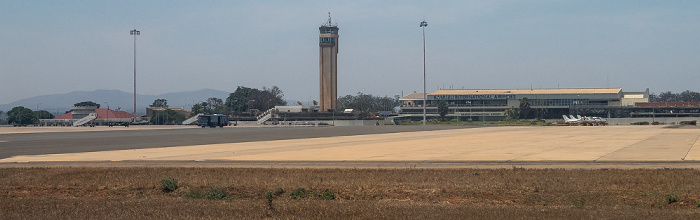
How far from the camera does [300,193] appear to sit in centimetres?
1959

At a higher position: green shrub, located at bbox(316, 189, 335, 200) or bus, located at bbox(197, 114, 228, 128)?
bus, located at bbox(197, 114, 228, 128)

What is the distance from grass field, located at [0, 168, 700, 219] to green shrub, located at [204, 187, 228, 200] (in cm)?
3

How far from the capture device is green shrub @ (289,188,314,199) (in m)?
19.3

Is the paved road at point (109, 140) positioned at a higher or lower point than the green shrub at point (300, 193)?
higher

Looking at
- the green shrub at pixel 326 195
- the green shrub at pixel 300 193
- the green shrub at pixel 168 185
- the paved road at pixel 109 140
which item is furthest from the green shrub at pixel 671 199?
the paved road at pixel 109 140

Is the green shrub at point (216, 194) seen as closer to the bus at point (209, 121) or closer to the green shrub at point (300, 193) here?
the green shrub at point (300, 193)

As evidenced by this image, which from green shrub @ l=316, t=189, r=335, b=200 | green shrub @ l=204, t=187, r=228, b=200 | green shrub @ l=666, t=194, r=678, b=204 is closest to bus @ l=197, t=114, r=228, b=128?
green shrub @ l=204, t=187, r=228, b=200

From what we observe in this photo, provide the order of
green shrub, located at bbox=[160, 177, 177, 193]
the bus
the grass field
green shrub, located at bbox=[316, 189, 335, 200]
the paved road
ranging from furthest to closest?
the bus → the paved road → green shrub, located at bbox=[160, 177, 177, 193] → green shrub, located at bbox=[316, 189, 335, 200] → the grass field

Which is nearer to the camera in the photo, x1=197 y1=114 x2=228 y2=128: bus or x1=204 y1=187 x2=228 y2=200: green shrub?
x1=204 y1=187 x2=228 y2=200: green shrub

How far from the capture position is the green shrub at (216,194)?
762 inches

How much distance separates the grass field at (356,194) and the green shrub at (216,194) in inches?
1.2

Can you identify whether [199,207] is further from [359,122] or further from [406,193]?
[359,122]

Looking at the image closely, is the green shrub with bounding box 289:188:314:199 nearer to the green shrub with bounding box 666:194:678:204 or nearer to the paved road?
the green shrub with bounding box 666:194:678:204

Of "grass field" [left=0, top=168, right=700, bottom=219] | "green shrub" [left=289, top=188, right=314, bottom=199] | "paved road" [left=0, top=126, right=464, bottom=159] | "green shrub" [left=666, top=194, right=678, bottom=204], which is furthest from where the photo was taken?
"paved road" [left=0, top=126, right=464, bottom=159]
